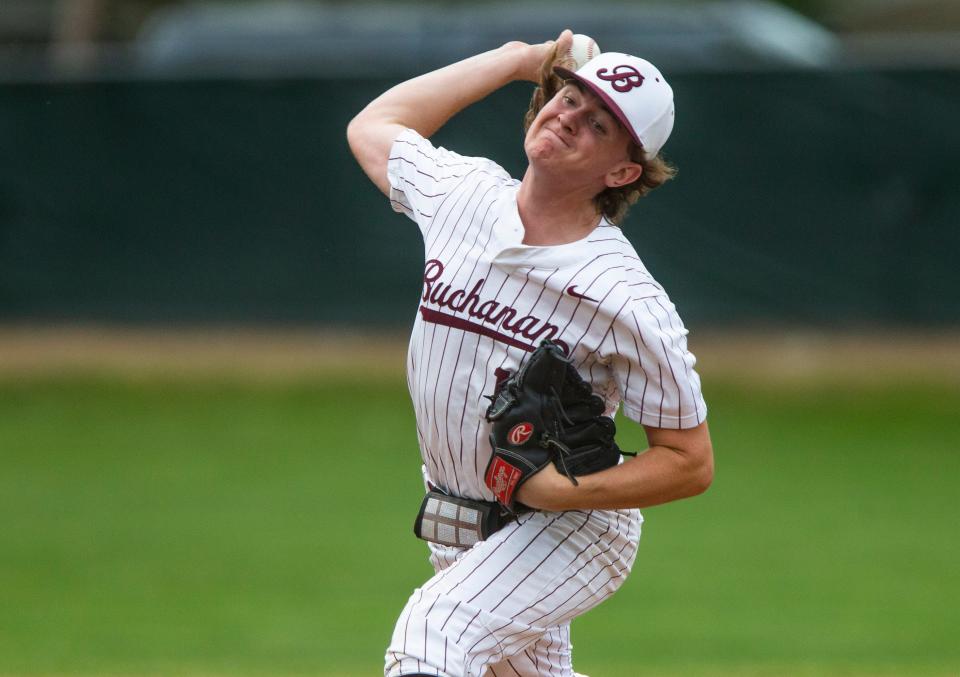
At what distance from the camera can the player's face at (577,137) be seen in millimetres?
3738

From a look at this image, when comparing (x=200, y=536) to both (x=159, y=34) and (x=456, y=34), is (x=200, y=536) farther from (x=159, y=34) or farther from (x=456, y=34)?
(x=159, y=34)

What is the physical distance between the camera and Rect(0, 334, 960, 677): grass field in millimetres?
7215

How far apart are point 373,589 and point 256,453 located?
2989mm

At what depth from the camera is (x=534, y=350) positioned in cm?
376

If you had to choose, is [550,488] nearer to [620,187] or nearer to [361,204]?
[620,187]

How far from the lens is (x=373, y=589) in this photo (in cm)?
825

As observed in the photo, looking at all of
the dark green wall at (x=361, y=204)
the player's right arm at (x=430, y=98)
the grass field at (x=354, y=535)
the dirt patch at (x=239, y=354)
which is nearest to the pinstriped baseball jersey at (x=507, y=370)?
the player's right arm at (x=430, y=98)

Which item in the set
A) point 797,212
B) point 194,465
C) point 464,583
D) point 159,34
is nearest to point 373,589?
point 194,465

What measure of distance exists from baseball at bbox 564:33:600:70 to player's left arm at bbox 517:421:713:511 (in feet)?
3.58

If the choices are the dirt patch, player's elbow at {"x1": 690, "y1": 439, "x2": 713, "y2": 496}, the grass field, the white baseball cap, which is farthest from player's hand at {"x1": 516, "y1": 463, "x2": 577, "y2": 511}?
the dirt patch

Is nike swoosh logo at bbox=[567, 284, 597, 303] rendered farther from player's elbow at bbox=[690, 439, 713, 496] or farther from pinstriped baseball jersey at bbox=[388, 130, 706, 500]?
player's elbow at bbox=[690, 439, 713, 496]

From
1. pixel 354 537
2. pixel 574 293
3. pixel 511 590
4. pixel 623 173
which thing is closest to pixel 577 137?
pixel 623 173

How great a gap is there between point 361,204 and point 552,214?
861 cm

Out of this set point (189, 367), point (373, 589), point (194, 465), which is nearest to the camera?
point (373, 589)
